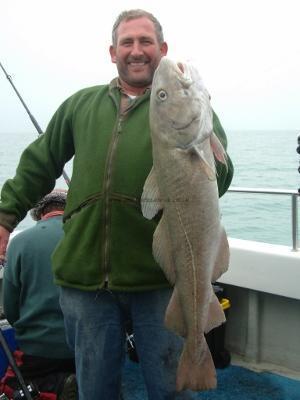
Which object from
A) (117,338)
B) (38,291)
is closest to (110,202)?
(117,338)

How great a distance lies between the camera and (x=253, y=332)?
15.9ft

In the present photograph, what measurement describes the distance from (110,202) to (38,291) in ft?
4.79

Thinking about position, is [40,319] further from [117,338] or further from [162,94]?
[162,94]

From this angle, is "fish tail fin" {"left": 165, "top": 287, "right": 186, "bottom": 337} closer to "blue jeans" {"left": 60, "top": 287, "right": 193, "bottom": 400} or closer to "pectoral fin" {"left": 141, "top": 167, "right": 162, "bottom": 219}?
"blue jeans" {"left": 60, "top": 287, "right": 193, "bottom": 400}

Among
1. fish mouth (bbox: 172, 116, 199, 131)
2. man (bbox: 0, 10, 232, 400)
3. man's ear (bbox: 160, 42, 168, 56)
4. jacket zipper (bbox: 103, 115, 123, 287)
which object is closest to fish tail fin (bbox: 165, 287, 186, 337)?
man (bbox: 0, 10, 232, 400)

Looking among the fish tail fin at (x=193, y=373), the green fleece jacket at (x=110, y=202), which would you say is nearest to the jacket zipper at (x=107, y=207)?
the green fleece jacket at (x=110, y=202)

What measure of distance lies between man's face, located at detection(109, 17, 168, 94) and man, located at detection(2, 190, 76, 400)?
1.52 m

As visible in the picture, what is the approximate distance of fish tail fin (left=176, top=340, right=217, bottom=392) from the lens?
2367 millimetres

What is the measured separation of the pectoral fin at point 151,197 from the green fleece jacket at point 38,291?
1.55 m

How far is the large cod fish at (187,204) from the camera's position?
7.16 ft

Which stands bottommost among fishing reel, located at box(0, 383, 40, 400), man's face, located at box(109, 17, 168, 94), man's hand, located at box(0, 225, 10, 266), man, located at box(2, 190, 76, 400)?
fishing reel, located at box(0, 383, 40, 400)

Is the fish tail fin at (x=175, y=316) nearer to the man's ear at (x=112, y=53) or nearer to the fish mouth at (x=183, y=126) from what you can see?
the fish mouth at (x=183, y=126)

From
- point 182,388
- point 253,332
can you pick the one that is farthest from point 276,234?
point 182,388

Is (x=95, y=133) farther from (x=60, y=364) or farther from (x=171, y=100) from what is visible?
(x=60, y=364)
